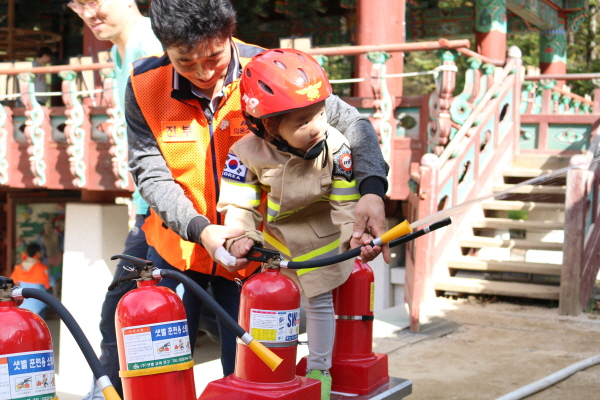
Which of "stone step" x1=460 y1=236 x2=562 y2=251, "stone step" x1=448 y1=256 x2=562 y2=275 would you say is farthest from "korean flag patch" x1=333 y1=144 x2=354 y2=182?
"stone step" x1=460 y1=236 x2=562 y2=251

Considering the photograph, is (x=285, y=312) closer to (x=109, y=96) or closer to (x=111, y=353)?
(x=111, y=353)

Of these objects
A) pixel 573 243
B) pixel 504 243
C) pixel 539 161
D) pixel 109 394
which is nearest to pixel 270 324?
pixel 109 394

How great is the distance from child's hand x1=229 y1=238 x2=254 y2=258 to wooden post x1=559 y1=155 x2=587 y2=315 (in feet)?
15.7

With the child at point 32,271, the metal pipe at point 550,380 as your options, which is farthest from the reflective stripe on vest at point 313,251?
the child at point 32,271

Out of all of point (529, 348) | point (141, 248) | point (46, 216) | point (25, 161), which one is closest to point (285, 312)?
point (141, 248)

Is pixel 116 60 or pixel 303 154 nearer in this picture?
pixel 303 154

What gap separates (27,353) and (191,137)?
3.33 ft

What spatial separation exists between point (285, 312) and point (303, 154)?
0.52 metres

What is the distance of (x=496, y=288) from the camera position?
6.67 m

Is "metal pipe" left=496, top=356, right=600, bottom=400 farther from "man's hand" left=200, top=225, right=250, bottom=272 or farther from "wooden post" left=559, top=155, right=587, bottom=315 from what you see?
"man's hand" left=200, top=225, right=250, bottom=272

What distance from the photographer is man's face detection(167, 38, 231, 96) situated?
87.6 inches

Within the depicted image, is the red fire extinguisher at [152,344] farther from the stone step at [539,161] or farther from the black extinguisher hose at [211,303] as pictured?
the stone step at [539,161]

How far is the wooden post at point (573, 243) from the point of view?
20.3 feet

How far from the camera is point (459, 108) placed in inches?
271
